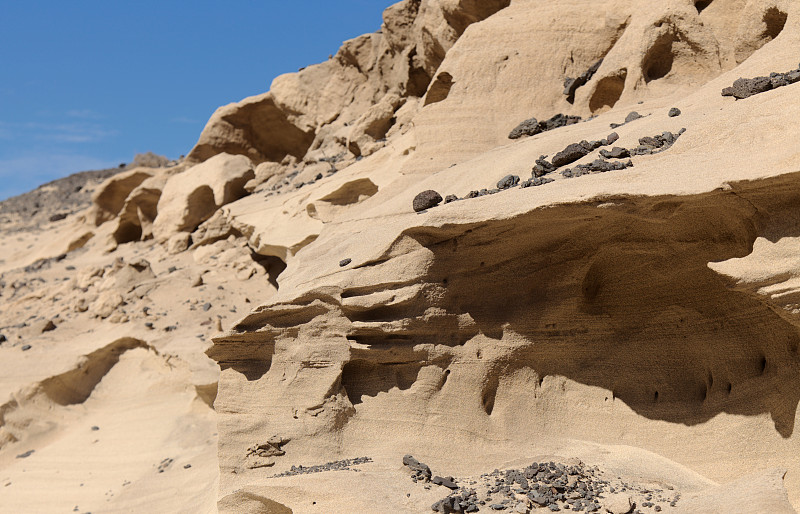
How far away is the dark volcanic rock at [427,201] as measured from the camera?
609 centimetres

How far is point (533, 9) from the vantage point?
28.6 ft

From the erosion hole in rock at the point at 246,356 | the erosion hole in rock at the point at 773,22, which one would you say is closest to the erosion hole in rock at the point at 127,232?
the erosion hole in rock at the point at 246,356

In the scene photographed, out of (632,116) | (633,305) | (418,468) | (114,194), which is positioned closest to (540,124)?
(632,116)

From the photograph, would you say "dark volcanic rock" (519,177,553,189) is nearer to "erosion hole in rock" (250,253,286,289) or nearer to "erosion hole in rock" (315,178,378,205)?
"erosion hole in rock" (315,178,378,205)

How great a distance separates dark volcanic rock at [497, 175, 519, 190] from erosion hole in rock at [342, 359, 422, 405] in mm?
1591

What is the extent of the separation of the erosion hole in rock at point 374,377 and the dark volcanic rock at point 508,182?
1.59 m

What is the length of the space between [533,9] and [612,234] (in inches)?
178

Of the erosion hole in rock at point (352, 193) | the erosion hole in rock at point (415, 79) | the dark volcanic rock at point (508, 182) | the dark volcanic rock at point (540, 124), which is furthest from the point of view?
the erosion hole in rock at point (415, 79)

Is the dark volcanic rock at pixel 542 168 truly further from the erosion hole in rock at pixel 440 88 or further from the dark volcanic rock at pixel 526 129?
the erosion hole in rock at pixel 440 88

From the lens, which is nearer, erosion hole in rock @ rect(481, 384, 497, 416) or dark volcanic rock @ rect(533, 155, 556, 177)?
erosion hole in rock @ rect(481, 384, 497, 416)

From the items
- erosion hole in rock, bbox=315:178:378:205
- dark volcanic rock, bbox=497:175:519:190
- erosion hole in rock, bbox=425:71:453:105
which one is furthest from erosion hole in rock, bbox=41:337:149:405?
dark volcanic rock, bbox=497:175:519:190

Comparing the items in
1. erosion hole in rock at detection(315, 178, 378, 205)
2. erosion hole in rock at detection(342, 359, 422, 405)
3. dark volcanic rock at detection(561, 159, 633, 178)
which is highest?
erosion hole in rock at detection(315, 178, 378, 205)

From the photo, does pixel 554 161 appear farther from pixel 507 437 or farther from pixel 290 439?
pixel 290 439

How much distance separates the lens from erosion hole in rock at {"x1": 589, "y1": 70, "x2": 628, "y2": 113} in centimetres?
750
